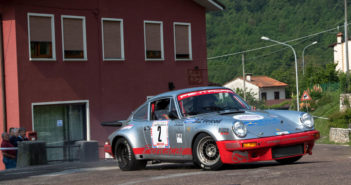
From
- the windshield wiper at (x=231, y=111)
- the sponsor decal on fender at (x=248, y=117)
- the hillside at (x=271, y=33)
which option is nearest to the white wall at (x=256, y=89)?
the hillside at (x=271, y=33)

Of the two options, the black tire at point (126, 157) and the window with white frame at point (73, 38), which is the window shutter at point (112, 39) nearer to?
the window with white frame at point (73, 38)

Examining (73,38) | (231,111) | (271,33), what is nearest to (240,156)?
(231,111)

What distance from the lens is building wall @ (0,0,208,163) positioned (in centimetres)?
2305

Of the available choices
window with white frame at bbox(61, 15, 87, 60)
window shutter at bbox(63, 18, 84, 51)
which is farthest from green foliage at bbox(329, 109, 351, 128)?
window shutter at bbox(63, 18, 84, 51)

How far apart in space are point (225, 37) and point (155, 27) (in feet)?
237

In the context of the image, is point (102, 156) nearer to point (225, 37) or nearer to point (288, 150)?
point (288, 150)

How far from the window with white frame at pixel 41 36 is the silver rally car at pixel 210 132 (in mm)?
12214

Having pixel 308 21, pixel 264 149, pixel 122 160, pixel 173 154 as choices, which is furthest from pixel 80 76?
pixel 308 21

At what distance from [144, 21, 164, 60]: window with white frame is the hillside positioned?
6886cm

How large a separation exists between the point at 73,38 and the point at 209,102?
14833 millimetres

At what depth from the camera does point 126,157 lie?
39.4 feet

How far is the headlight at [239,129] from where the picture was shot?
937cm

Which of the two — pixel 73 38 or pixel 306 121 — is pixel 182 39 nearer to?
pixel 73 38

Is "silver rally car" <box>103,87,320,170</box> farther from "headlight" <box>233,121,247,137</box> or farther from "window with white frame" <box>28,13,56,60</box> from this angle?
"window with white frame" <box>28,13,56,60</box>
